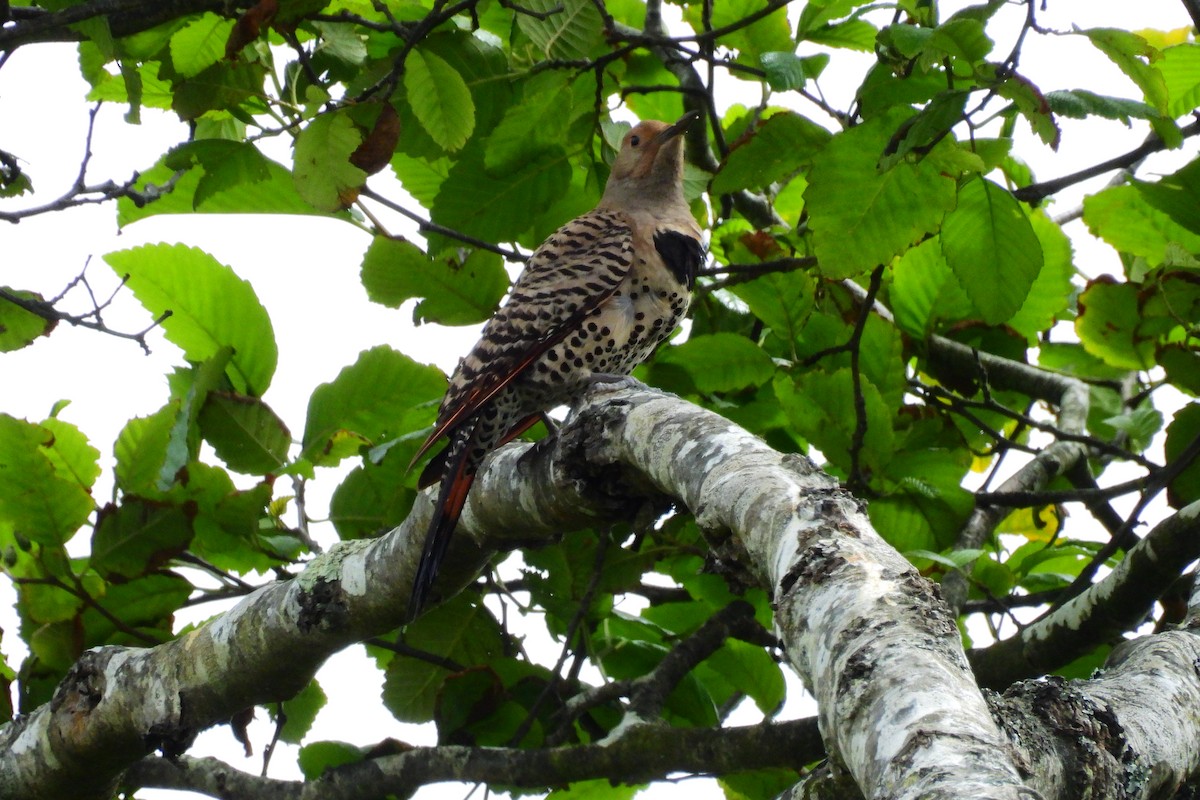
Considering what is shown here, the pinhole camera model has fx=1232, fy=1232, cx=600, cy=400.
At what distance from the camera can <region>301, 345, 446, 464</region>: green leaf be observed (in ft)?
11.6

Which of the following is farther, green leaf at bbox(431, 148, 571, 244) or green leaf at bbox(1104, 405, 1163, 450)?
green leaf at bbox(1104, 405, 1163, 450)

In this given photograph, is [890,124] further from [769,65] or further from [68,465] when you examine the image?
[68,465]

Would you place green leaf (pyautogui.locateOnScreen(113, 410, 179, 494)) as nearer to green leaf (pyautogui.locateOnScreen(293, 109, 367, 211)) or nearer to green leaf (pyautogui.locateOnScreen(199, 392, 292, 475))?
green leaf (pyautogui.locateOnScreen(199, 392, 292, 475))

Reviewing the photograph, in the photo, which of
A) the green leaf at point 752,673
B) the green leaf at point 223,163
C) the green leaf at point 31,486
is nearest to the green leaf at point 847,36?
the green leaf at point 223,163

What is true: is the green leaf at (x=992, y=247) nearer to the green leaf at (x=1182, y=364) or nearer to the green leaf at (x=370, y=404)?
the green leaf at (x=1182, y=364)

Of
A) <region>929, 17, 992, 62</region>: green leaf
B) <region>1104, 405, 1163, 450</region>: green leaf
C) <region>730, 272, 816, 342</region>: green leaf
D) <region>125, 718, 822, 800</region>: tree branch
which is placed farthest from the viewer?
<region>1104, 405, 1163, 450</region>: green leaf

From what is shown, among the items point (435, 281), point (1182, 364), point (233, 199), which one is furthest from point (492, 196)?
point (1182, 364)

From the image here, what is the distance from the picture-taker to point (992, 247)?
2.54 m

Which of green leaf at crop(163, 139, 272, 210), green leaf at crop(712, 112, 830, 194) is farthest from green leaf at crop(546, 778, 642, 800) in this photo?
green leaf at crop(163, 139, 272, 210)

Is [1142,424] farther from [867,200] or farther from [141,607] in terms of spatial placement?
[141,607]

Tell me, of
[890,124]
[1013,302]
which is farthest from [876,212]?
[1013,302]

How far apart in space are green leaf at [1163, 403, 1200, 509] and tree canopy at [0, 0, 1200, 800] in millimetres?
12

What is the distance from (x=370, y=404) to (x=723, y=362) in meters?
1.03

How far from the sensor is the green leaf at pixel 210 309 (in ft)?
11.8
